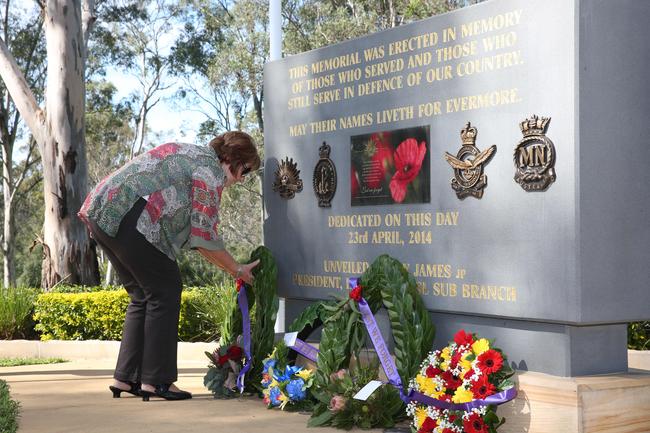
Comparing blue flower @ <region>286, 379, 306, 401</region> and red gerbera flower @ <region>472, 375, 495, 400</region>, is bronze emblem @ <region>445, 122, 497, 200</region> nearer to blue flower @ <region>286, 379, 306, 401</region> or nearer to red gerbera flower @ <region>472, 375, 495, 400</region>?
red gerbera flower @ <region>472, 375, 495, 400</region>

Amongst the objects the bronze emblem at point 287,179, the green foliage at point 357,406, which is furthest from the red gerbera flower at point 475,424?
the bronze emblem at point 287,179

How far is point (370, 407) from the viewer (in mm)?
4707

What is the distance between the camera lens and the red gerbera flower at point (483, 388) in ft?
13.8

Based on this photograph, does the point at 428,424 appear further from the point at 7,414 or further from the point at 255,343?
the point at 7,414

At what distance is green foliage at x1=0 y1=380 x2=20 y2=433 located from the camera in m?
4.52

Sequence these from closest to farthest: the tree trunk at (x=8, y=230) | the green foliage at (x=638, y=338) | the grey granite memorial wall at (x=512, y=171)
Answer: the grey granite memorial wall at (x=512, y=171)
the green foliage at (x=638, y=338)
the tree trunk at (x=8, y=230)

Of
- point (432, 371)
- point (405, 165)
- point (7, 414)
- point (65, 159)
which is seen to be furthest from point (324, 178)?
point (65, 159)

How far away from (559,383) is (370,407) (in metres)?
1.02

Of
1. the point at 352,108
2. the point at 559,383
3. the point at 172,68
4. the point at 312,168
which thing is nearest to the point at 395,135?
the point at 352,108

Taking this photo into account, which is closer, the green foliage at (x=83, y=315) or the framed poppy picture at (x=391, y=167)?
the framed poppy picture at (x=391, y=167)

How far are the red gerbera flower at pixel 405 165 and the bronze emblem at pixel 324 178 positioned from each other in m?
0.58

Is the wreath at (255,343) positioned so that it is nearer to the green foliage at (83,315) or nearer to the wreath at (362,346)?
the wreath at (362,346)

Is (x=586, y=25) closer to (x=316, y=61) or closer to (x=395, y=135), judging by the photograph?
(x=395, y=135)

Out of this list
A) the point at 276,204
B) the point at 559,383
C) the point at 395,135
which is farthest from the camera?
the point at 276,204
